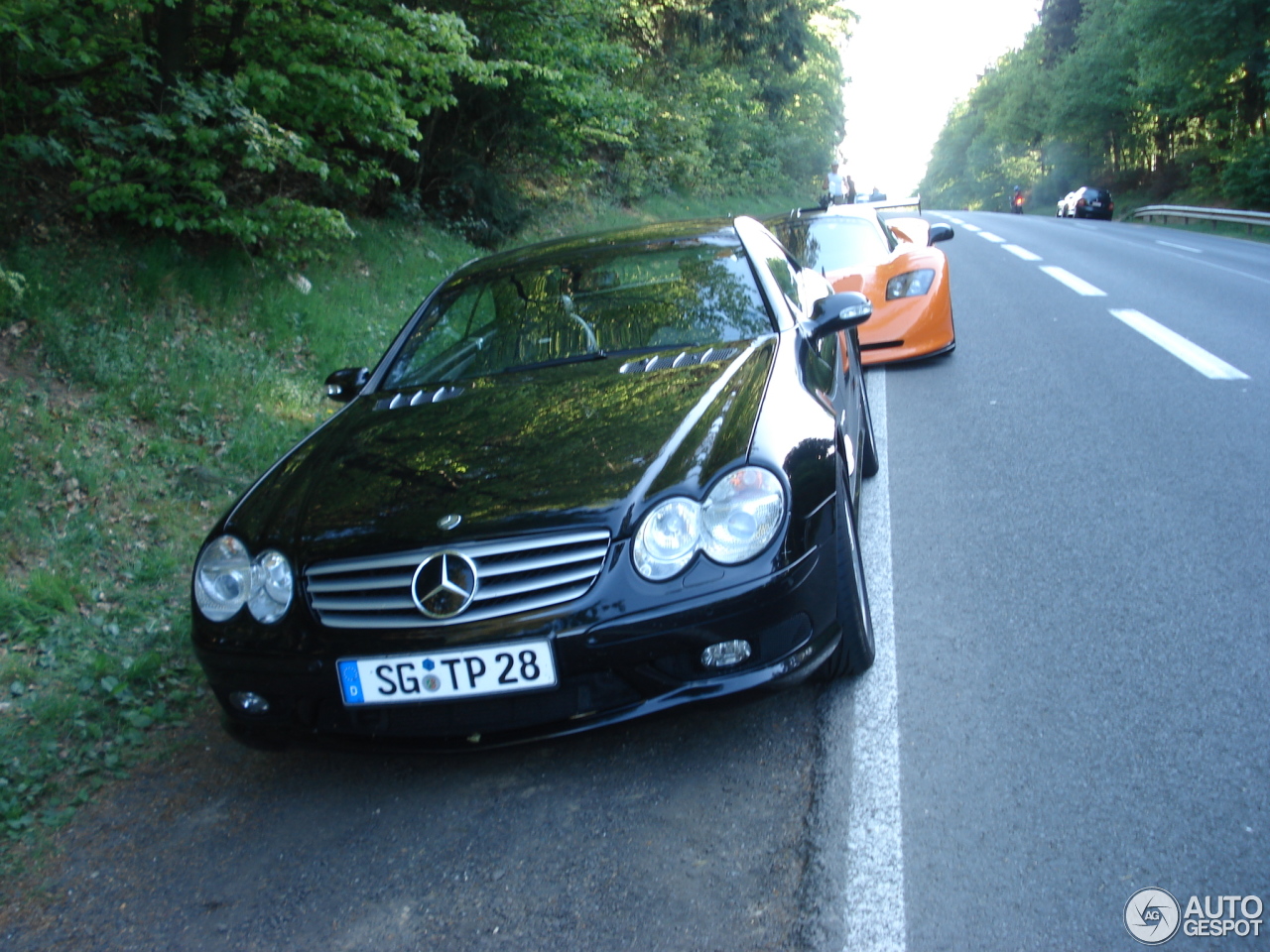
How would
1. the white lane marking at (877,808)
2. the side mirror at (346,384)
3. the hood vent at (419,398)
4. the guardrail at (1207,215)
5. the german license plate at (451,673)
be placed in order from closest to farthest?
the white lane marking at (877,808), the german license plate at (451,673), the hood vent at (419,398), the side mirror at (346,384), the guardrail at (1207,215)

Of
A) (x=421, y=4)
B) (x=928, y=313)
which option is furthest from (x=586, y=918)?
(x=421, y=4)

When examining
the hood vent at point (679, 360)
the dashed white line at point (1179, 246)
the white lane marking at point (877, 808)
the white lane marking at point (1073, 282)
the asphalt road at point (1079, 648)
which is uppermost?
the hood vent at point (679, 360)

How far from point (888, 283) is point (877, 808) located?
20.1 ft

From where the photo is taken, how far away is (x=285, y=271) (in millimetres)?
9000

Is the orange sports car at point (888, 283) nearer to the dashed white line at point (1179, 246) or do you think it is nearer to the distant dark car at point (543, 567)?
the distant dark car at point (543, 567)

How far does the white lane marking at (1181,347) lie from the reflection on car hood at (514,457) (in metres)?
4.79

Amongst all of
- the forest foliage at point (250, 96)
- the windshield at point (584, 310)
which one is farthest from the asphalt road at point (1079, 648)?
the forest foliage at point (250, 96)

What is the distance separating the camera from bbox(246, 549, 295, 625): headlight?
2877 millimetres

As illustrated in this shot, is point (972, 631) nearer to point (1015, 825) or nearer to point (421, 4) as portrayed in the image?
point (1015, 825)

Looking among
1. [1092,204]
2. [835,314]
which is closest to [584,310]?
[835,314]

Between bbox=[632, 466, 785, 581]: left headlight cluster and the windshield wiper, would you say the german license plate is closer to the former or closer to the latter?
bbox=[632, 466, 785, 581]: left headlight cluster

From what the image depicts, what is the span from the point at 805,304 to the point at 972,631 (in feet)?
5.35

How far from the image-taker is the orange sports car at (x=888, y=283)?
8117 millimetres

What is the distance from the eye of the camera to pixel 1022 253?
717 inches
